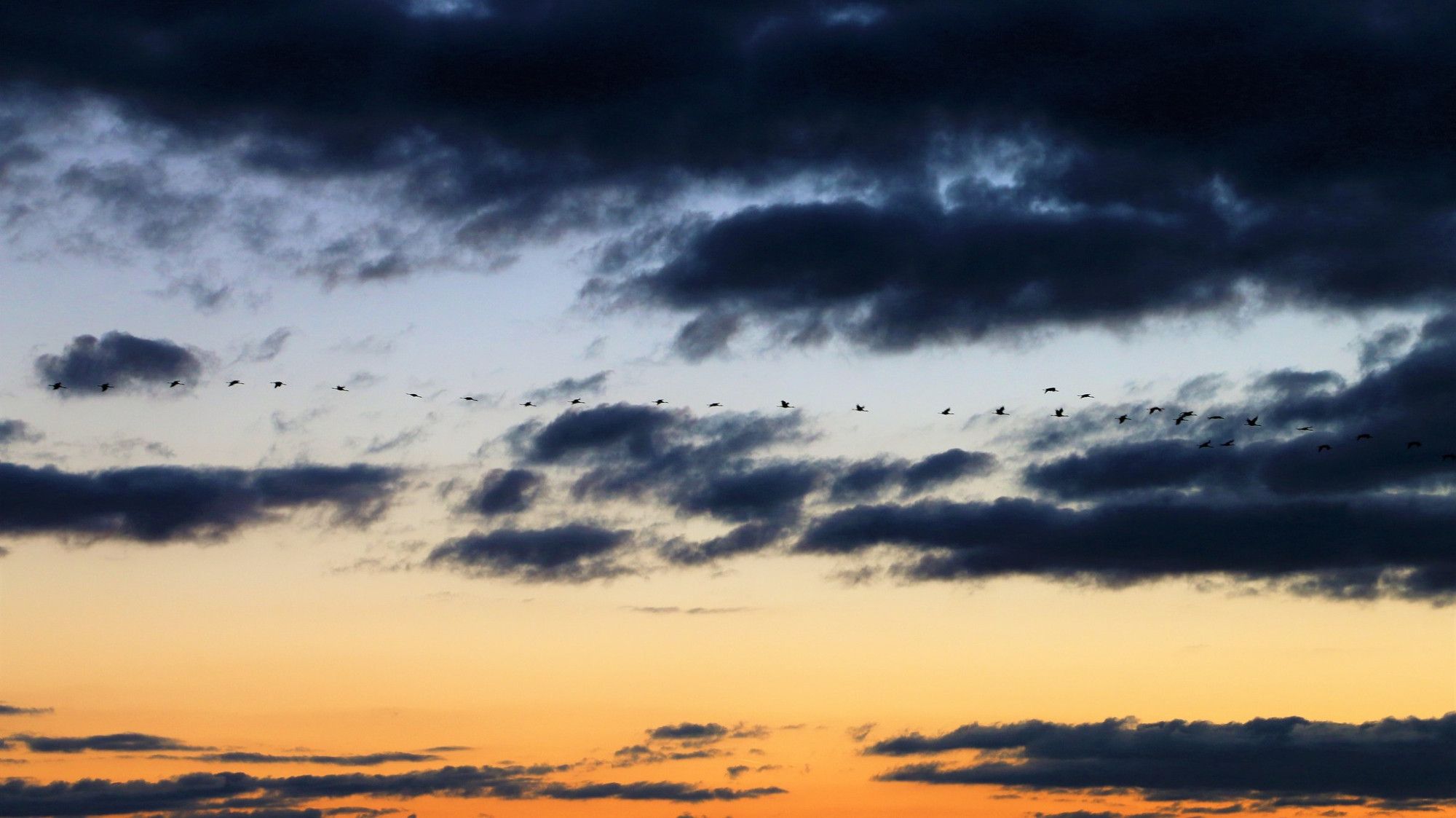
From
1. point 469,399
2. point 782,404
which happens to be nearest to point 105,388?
point 469,399

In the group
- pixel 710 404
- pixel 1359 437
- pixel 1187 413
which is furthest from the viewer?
pixel 710 404

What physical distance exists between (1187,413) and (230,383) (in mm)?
179988

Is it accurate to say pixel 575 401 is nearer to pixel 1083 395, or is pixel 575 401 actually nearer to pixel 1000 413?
pixel 1000 413

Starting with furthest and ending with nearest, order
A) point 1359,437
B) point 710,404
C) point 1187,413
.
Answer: point 710,404
point 1187,413
point 1359,437

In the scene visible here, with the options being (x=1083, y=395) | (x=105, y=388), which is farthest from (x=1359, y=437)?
(x=105, y=388)

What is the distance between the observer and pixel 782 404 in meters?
158

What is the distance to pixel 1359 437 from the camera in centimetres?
14975

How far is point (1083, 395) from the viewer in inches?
6275

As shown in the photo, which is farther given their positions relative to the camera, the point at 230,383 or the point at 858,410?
the point at 858,410

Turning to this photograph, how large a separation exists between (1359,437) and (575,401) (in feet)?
469

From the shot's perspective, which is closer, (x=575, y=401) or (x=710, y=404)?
(x=575, y=401)

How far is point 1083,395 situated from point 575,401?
96.9m

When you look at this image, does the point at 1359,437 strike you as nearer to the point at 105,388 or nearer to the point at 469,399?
the point at 469,399

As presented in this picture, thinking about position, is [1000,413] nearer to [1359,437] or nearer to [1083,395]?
[1083,395]
